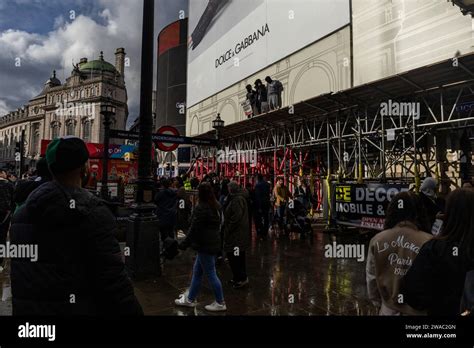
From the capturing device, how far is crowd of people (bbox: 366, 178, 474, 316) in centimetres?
181

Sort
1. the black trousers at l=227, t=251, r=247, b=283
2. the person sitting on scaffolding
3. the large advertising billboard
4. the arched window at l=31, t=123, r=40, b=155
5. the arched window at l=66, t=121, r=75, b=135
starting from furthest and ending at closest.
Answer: the arched window at l=31, t=123, r=40, b=155, the arched window at l=66, t=121, r=75, b=135, the large advertising billboard, the person sitting on scaffolding, the black trousers at l=227, t=251, r=247, b=283

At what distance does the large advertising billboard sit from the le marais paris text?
0.47 ft

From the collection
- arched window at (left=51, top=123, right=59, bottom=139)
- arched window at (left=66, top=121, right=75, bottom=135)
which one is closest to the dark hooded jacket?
arched window at (left=66, top=121, right=75, bottom=135)

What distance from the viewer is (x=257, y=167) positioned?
50.6 feet

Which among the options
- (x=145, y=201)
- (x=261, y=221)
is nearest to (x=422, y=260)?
(x=145, y=201)

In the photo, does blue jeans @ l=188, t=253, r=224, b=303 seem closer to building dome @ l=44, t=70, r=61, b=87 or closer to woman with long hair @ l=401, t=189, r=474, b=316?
woman with long hair @ l=401, t=189, r=474, b=316

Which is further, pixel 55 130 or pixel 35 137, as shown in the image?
pixel 35 137

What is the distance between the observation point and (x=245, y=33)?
1944 centimetres

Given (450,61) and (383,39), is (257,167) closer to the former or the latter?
(383,39)

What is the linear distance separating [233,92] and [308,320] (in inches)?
732

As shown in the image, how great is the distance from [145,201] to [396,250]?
4133 mm

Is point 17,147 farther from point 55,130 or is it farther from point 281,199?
point 55,130

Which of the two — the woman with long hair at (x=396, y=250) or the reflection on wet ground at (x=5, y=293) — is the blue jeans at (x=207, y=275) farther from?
the reflection on wet ground at (x=5, y=293)

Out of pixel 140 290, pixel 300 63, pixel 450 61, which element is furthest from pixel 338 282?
pixel 300 63
